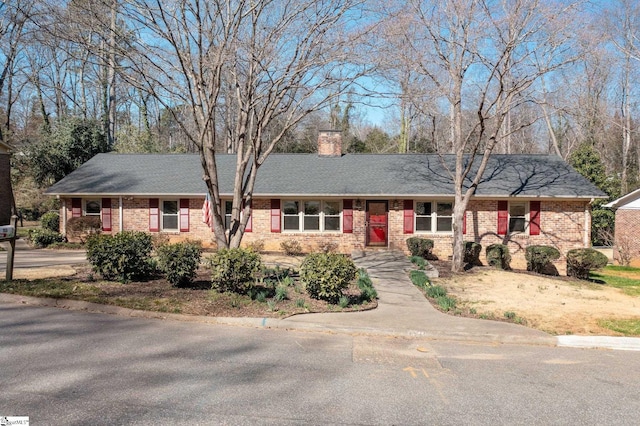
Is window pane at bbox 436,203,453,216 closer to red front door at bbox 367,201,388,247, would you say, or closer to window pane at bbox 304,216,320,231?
red front door at bbox 367,201,388,247

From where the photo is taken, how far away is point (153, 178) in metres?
19.9

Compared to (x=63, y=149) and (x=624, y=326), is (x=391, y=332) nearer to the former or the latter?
(x=624, y=326)

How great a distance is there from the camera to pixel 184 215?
18.7 metres

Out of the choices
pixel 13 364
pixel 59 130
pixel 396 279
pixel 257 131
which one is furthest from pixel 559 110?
pixel 59 130

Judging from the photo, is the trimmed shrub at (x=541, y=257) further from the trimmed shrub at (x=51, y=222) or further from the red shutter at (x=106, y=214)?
the trimmed shrub at (x=51, y=222)

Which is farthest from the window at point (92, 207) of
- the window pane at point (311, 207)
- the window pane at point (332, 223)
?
the window pane at point (332, 223)

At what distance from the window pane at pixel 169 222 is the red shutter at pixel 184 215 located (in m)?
0.40

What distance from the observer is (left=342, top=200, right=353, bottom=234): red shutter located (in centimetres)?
1816

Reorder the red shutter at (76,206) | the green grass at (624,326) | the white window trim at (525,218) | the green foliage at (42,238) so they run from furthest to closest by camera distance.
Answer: the red shutter at (76,206) < the green foliage at (42,238) < the white window trim at (525,218) < the green grass at (624,326)

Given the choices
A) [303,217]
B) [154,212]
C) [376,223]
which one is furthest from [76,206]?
[376,223]

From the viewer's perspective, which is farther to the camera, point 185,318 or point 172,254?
point 172,254

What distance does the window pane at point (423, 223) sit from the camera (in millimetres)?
18172

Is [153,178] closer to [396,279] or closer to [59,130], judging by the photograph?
[59,130]

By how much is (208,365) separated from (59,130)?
83.6ft
